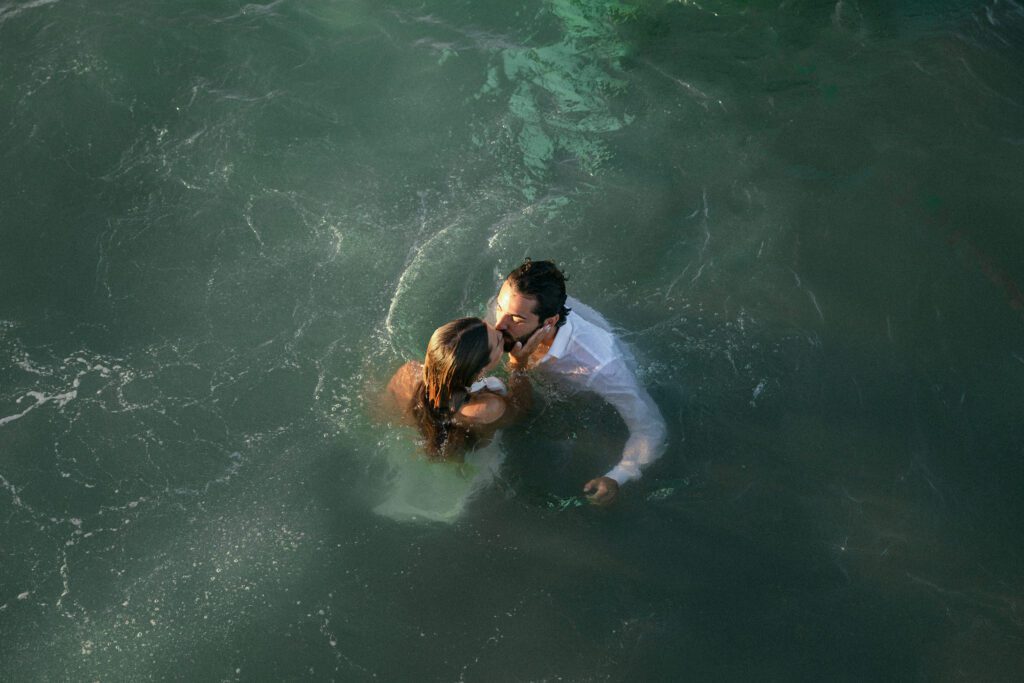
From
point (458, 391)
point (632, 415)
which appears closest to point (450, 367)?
point (458, 391)

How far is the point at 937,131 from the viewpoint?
704 cm

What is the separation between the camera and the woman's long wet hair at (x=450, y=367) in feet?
14.9

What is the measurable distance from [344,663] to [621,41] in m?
5.41

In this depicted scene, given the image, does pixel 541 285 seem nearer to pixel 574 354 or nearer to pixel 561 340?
pixel 561 340

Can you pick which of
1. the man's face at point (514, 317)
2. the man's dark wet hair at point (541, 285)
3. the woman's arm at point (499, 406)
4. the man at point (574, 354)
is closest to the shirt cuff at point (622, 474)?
the man at point (574, 354)

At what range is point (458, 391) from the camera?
4.70 meters

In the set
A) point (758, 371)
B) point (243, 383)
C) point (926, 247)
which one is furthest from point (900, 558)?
point (243, 383)

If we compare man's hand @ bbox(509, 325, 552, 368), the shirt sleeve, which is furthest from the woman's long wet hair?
the shirt sleeve

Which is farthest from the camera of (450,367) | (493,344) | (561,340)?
(561,340)

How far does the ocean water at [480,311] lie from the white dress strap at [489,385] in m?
0.43

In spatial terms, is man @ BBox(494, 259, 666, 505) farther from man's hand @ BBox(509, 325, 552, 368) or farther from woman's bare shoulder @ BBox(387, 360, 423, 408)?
woman's bare shoulder @ BBox(387, 360, 423, 408)

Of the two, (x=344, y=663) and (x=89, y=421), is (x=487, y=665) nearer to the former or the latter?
(x=344, y=663)

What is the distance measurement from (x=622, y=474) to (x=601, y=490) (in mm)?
156

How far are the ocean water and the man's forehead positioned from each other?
929 millimetres
